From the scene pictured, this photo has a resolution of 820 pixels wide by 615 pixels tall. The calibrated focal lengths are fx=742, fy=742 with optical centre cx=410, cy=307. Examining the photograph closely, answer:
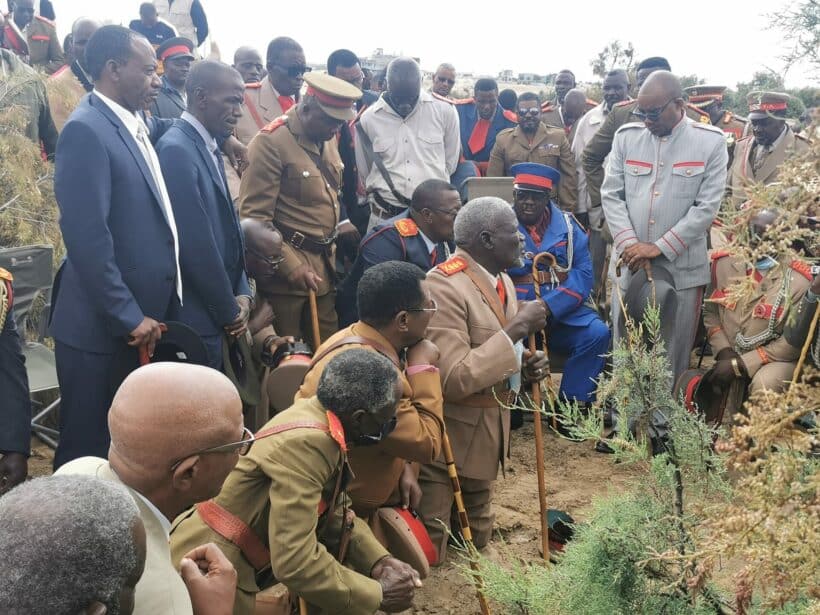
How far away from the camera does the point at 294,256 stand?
509 centimetres

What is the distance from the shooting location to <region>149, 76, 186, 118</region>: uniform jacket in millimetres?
5988

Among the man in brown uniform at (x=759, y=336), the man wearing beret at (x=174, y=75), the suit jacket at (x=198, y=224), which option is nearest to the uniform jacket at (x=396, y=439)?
the suit jacket at (x=198, y=224)

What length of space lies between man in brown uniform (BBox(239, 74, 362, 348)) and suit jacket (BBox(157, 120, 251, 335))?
2.85 feet

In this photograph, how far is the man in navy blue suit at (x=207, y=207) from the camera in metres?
3.90

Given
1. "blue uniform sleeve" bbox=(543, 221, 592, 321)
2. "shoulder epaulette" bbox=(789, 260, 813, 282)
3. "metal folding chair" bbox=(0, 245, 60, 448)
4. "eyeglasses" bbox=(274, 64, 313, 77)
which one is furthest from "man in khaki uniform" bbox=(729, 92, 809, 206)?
"metal folding chair" bbox=(0, 245, 60, 448)

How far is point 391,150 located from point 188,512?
3.98 meters

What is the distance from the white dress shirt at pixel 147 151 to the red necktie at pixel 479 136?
19.8 feet

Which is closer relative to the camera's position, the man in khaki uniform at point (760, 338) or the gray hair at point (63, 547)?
the gray hair at point (63, 547)

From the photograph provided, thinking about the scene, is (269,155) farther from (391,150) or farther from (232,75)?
(391,150)

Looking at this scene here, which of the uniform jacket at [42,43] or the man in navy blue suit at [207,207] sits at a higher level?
the uniform jacket at [42,43]

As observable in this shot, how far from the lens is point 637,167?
19.2ft

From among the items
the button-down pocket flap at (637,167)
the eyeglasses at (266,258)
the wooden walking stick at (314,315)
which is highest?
the button-down pocket flap at (637,167)

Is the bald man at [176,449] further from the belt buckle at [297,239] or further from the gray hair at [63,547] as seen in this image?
the belt buckle at [297,239]

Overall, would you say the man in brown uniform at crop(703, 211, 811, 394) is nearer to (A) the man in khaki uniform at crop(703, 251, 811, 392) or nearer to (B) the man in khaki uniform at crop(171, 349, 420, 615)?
(A) the man in khaki uniform at crop(703, 251, 811, 392)
